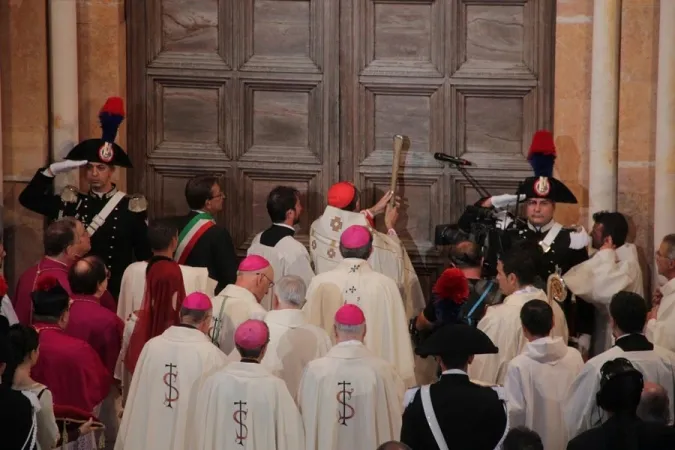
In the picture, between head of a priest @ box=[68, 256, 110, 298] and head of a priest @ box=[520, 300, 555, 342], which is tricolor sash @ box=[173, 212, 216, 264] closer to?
head of a priest @ box=[68, 256, 110, 298]

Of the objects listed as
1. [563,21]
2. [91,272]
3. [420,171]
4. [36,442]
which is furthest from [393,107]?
[36,442]

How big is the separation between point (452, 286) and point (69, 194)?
3.38m

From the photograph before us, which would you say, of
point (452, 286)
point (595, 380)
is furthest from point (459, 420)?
point (452, 286)

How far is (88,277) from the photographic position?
32.7 ft

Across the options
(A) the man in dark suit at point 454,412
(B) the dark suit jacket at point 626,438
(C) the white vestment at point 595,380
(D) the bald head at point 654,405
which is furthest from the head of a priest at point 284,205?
(B) the dark suit jacket at point 626,438

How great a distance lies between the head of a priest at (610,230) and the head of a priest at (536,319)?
2234mm

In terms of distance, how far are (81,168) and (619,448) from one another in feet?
19.7

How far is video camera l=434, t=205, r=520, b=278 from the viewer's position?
37.4ft

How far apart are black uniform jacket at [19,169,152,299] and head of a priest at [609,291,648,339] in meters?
4.07

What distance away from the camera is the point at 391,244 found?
11.8 meters

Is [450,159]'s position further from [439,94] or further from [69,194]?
[69,194]

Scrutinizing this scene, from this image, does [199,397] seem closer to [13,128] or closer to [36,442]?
[36,442]

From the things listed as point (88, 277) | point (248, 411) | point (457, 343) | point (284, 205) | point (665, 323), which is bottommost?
point (248, 411)

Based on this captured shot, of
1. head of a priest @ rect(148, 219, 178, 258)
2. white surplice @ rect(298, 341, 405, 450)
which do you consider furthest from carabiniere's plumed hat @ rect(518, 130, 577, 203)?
Answer: head of a priest @ rect(148, 219, 178, 258)
